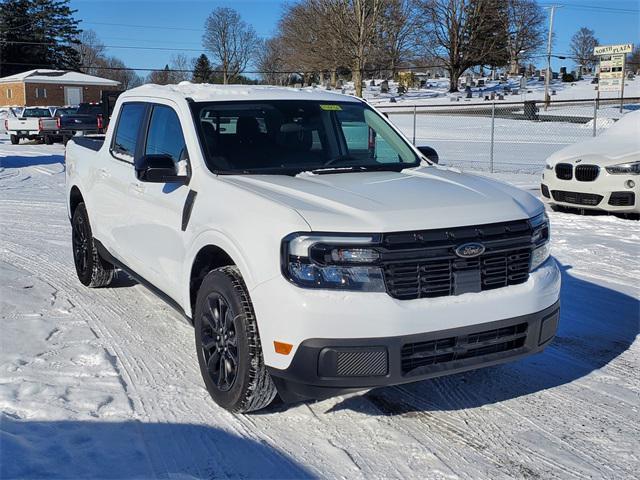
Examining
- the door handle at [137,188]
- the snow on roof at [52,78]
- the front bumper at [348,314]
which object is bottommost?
the front bumper at [348,314]

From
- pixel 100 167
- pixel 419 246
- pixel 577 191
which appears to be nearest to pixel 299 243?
pixel 419 246

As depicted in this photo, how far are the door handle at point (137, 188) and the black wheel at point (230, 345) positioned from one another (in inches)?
51.4

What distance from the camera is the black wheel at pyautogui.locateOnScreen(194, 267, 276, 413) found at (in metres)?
3.66

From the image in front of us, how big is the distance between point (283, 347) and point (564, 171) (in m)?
8.20

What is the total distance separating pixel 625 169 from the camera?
386 inches

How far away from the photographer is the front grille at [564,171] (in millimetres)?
10383

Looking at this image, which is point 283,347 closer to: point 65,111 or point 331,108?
point 331,108

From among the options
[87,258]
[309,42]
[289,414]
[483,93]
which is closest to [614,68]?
[87,258]

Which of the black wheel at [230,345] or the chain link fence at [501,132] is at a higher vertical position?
the chain link fence at [501,132]

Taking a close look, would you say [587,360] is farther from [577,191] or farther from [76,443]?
[577,191]

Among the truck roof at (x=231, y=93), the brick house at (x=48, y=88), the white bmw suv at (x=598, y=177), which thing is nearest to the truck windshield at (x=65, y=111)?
the white bmw suv at (x=598, y=177)

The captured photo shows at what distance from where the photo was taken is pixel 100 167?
6.05 metres

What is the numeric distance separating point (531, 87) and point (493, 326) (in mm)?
71138

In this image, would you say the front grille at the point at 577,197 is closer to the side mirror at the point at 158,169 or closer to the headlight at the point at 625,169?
the headlight at the point at 625,169
